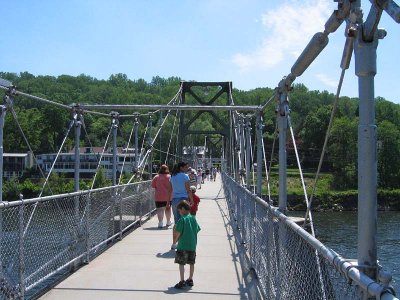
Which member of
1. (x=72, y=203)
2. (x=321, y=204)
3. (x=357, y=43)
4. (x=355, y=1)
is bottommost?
(x=321, y=204)

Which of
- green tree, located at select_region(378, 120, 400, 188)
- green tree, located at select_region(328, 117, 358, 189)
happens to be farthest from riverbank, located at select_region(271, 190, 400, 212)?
green tree, located at select_region(328, 117, 358, 189)

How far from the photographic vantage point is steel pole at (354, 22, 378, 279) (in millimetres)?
2365

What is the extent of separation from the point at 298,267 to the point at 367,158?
138 centimetres

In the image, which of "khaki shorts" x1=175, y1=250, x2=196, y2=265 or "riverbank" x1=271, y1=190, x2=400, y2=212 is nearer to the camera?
"khaki shorts" x1=175, y1=250, x2=196, y2=265

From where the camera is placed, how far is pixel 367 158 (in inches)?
95.4

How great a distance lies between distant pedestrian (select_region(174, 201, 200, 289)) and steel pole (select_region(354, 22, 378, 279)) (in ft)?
11.9

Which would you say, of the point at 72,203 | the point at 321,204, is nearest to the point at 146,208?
the point at 72,203

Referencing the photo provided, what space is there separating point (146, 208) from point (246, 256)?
229 inches

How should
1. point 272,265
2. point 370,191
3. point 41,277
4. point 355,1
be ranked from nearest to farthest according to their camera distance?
point 370,191, point 355,1, point 272,265, point 41,277

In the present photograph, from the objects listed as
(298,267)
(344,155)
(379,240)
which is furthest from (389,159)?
(298,267)

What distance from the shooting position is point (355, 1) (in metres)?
2.66

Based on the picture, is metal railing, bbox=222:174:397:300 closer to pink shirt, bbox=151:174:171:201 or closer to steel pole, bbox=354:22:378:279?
steel pole, bbox=354:22:378:279

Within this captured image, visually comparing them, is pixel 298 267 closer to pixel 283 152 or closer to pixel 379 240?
pixel 283 152

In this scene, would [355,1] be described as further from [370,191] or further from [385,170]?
[385,170]
